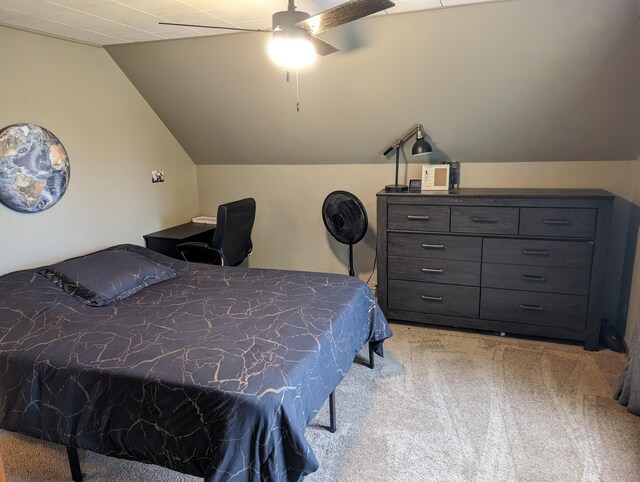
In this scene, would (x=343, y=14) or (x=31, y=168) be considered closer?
(x=343, y=14)

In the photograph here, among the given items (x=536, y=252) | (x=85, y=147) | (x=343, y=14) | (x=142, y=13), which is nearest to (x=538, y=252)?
(x=536, y=252)

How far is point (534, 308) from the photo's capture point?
10.7ft

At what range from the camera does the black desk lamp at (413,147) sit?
3.39 m

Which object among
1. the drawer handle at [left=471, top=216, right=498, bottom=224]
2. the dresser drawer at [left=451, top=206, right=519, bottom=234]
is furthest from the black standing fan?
the drawer handle at [left=471, top=216, right=498, bottom=224]

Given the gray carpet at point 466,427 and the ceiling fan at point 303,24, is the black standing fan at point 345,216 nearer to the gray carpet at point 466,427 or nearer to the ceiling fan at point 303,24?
the gray carpet at point 466,427

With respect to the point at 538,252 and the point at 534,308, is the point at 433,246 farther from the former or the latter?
the point at 534,308

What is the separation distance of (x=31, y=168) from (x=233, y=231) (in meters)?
1.39

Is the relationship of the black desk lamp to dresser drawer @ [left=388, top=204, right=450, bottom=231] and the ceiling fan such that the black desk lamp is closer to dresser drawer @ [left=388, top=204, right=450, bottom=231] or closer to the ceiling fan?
dresser drawer @ [left=388, top=204, right=450, bottom=231]

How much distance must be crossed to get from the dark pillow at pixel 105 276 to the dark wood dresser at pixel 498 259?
174 cm

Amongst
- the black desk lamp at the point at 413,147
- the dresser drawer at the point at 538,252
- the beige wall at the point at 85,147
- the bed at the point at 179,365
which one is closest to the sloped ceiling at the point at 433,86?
the black desk lamp at the point at 413,147

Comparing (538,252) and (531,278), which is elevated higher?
(538,252)

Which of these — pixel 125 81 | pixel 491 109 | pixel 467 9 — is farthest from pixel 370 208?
pixel 125 81

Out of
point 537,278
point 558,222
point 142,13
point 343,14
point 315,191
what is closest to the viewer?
point 343,14

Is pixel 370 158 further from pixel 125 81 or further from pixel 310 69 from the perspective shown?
pixel 125 81
